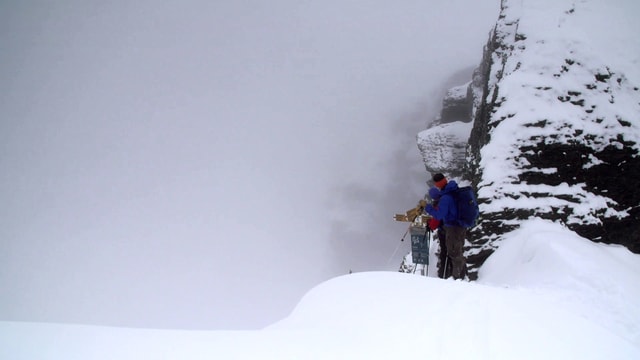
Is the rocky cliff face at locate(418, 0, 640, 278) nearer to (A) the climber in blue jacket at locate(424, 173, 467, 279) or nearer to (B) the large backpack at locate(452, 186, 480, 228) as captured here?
(A) the climber in blue jacket at locate(424, 173, 467, 279)

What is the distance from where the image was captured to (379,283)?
518cm

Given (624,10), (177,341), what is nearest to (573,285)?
(177,341)

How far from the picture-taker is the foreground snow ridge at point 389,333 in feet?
7.59

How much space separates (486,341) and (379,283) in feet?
7.33

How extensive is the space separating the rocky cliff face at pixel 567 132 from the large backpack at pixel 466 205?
505cm

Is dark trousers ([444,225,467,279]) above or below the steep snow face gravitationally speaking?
below

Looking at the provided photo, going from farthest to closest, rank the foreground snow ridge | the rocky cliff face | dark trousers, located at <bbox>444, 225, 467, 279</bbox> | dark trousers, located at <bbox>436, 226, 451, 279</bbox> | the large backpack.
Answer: the rocky cliff face < dark trousers, located at <bbox>436, 226, 451, 279</bbox> < dark trousers, located at <bbox>444, 225, 467, 279</bbox> < the large backpack < the foreground snow ridge

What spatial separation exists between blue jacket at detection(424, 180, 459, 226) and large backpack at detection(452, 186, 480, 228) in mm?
96

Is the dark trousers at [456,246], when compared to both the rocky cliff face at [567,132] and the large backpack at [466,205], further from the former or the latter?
the rocky cliff face at [567,132]

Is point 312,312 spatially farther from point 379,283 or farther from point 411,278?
point 411,278

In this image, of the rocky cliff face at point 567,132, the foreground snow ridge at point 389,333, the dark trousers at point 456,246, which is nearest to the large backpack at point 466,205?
the dark trousers at point 456,246

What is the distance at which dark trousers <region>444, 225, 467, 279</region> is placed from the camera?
8.00 m

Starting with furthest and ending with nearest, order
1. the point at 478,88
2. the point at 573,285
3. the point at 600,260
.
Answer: the point at 478,88
the point at 600,260
the point at 573,285

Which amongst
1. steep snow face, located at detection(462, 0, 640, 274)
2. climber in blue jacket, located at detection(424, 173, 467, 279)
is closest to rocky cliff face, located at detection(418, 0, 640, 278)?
steep snow face, located at detection(462, 0, 640, 274)
